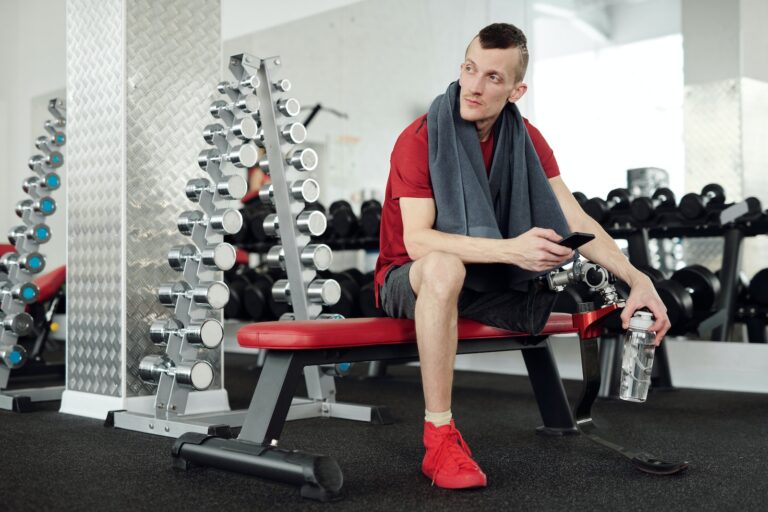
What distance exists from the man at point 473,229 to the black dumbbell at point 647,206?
1.70m

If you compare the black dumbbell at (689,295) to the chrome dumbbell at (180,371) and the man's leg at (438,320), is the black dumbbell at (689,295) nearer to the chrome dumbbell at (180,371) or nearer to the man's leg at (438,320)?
the man's leg at (438,320)

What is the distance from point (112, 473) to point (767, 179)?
4544 mm

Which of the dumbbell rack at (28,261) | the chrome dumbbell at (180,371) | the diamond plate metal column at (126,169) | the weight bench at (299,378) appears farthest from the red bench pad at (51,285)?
the weight bench at (299,378)

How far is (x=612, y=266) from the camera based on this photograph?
6.61ft

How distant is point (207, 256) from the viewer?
256 centimetres

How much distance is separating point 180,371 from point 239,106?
0.93 metres

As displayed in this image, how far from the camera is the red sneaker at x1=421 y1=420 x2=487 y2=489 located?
175 centimetres

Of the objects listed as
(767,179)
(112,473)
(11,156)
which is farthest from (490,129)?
(11,156)

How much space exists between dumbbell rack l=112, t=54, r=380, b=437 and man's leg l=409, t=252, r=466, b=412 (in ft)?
2.87

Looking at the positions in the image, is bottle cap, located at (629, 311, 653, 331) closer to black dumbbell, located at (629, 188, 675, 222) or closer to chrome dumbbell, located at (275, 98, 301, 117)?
chrome dumbbell, located at (275, 98, 301, 117)

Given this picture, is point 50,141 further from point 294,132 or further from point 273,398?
point 273,398

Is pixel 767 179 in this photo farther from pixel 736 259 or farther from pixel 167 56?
pixel 167 56

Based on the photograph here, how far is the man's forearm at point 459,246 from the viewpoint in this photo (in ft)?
5.88

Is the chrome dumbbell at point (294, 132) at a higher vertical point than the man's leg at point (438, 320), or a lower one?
higher
